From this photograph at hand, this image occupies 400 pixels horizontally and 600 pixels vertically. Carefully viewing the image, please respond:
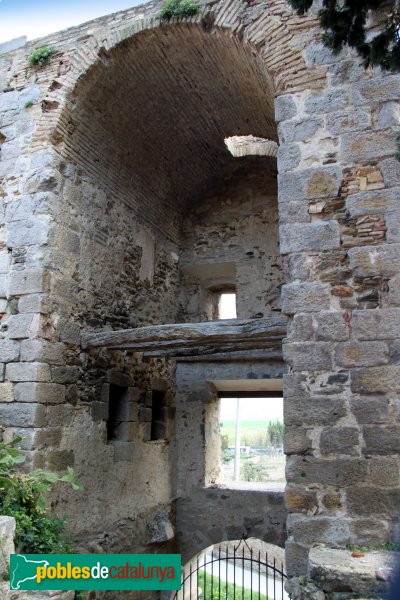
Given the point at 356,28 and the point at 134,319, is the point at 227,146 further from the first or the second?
the point at 356,28

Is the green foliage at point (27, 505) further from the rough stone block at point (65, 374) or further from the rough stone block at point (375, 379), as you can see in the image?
the rough stone block at point (375, 379)

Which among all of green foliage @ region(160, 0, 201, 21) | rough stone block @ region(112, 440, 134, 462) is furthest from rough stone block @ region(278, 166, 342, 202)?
rough stone block @ region(112, 440, 134, 462)

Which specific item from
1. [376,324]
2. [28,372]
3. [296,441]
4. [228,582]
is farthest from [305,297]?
[228,582]

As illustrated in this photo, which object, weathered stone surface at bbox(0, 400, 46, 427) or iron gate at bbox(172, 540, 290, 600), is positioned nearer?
weathered stone surface at bbox(0, 400, 46, 427)

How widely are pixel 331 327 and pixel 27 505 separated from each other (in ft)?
9.84

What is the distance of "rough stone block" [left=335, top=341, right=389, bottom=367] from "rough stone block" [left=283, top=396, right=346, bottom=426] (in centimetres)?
28

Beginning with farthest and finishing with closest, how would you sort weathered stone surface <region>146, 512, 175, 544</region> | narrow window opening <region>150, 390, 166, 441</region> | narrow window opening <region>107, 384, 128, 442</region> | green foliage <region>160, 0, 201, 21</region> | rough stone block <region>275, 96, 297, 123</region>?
1. narrow window opening <region>150, 390, 166, 441</region>
2. weathered stone surface <region>146, 512, 175, 544</region>
3. narrow window opening <region>107, 384, 128, 442</region>
4. green foliage <region>160, 0, 201, 21</region>
5. rough stone block <region>275, 96, 297, 123</region>

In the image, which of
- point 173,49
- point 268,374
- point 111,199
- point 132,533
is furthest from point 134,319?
point 173,49

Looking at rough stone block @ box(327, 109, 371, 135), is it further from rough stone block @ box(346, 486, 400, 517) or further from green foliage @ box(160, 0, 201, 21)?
rough stone block @ box(346, 486, 400, 517)

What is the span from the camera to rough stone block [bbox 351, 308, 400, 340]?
3.62 meters

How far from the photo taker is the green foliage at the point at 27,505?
13.8ft

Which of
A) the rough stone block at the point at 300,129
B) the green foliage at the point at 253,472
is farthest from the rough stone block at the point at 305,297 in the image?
the green foliage at the point at 253,472

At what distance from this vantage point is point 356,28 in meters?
3.07

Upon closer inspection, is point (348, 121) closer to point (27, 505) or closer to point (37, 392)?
point (37, 392)
